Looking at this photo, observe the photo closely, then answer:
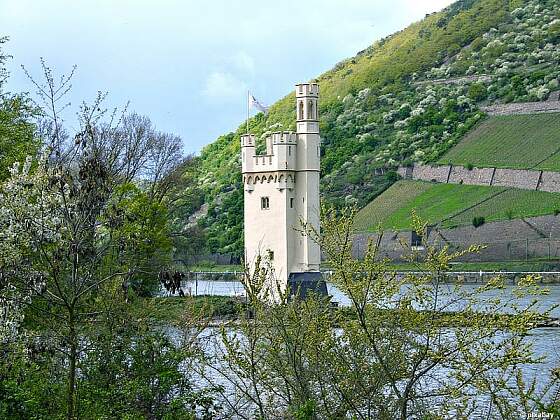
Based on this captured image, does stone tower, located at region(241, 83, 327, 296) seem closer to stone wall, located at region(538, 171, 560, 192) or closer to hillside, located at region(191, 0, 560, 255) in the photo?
hillside, located at region(191, 0, 560, 255)

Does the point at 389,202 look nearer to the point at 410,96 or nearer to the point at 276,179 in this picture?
the point at 410,96

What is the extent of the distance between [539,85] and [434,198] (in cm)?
2256

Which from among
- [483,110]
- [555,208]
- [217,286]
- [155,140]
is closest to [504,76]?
[483,110]

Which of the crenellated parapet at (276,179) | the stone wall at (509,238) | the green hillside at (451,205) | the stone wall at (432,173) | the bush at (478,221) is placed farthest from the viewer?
the stone wall at (432,173)

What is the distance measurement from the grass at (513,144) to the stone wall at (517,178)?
0.60m

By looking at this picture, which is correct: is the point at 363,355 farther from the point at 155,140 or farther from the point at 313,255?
the point at 155,140

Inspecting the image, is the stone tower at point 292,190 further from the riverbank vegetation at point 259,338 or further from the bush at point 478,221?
the bush at point 478,221

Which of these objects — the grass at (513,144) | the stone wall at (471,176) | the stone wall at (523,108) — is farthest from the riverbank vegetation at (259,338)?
the stone wall at (523,108)

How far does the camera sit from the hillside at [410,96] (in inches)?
4545

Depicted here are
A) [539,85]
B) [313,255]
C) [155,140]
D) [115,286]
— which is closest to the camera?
[115,286]

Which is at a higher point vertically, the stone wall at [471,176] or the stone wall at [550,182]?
the stone wall at [471,176]

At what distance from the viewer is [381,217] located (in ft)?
349

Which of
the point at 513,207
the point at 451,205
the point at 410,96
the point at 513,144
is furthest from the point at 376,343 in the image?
the point at 410,96

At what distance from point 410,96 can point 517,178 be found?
3258 centimetres
